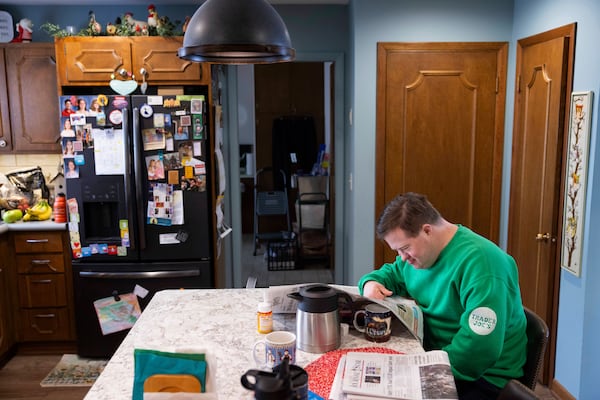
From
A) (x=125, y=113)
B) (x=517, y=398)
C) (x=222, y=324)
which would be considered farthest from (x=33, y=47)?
(x=517, y=398)

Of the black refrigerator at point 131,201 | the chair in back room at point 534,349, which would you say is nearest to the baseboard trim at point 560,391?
the chair in back room at point 534,349

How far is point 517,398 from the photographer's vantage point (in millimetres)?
1431

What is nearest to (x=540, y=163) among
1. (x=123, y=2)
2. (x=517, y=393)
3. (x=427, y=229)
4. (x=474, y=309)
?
(x=427, y=229)

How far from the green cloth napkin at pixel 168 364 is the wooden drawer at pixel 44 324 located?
291 cm

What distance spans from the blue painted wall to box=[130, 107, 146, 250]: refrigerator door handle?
3.90 ft

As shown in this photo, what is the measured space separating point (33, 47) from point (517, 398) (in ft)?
12.5

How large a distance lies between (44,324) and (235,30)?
306 centimetres

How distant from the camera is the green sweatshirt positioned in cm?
166

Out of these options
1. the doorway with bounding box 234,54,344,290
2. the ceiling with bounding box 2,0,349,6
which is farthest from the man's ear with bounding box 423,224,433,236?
the ceiling with bounding box 2,0,349,6

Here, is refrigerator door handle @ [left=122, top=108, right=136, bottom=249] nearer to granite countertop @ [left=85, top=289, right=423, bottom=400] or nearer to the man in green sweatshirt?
granite countertop @ [left=85, top=289, right=423, bottom=400]

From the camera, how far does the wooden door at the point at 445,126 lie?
12.1 feet

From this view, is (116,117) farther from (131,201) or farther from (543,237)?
(543,237)

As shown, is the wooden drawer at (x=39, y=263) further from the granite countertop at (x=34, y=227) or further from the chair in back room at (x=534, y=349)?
the chair in back room at (x=534, y=349)

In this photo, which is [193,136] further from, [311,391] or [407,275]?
[311,391]
